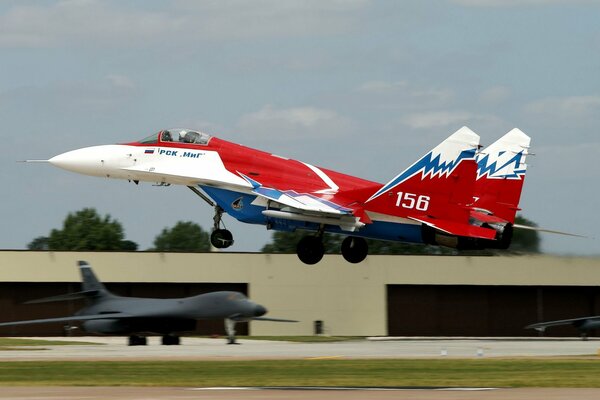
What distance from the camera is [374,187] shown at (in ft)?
126

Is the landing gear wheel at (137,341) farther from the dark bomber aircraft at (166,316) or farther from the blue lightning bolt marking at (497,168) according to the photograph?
the blue lightning bolt marking at (497,168)

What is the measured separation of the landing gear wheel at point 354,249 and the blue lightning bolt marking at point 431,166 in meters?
3.38

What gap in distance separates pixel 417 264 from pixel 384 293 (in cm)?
274

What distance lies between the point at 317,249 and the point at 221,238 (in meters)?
3.36

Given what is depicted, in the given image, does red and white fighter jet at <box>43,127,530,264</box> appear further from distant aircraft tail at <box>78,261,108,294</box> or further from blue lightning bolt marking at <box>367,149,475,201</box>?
distant aircraft tail at <box>78,261,108,294</box>

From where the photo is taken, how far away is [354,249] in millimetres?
40094

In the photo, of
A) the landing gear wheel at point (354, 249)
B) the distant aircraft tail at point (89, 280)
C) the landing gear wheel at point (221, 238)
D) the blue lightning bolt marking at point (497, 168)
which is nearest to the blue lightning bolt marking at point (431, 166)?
the landing gear wheel at point (354, 249)

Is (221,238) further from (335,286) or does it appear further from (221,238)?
(335,286)

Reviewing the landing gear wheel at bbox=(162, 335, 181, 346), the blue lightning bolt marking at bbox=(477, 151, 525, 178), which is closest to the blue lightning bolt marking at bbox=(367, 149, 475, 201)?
the blue lightning bolt marking at bbox=(477, 151, 525, 178)

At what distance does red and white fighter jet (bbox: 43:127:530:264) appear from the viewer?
123 ft

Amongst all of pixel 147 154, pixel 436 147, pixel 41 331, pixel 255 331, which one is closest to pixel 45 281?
pixel 41 331

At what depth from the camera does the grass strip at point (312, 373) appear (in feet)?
107

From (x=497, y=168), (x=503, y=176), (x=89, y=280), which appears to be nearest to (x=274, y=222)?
(x=503, y=176)

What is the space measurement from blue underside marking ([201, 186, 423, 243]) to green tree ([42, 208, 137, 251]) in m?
82.3
